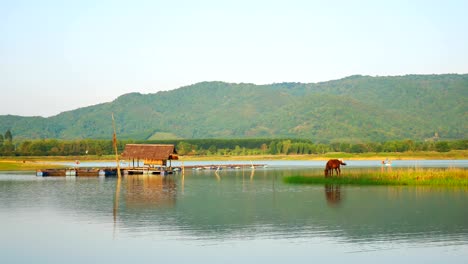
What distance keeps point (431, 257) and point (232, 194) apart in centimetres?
2667

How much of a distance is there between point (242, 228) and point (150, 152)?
6021cm

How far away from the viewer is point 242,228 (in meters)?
28.2

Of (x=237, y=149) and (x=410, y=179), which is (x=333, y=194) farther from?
(x=237, y=149)

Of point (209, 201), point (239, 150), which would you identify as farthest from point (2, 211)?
point (239, 150)

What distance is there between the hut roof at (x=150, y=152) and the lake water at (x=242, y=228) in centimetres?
4019

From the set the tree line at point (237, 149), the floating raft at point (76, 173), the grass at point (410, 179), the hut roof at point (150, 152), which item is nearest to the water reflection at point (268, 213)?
the grass at point (410, 179)

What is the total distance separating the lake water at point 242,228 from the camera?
883 inches

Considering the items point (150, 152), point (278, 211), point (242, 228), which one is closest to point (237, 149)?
point (150, 152)

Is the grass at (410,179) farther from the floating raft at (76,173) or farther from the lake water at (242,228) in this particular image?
the floating raft at (76,173)

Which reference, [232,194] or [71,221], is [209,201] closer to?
[232,194]

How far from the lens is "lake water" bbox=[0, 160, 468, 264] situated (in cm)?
2244

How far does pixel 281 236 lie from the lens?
25.9 meters


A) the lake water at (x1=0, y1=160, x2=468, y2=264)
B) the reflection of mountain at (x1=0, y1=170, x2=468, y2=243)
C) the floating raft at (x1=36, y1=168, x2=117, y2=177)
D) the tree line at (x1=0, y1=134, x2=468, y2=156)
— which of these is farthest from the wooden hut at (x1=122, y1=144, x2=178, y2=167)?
the tree line at (x1=0, y1=134, x2=468, y2=156)

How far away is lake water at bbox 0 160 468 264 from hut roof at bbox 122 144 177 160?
40.2m
